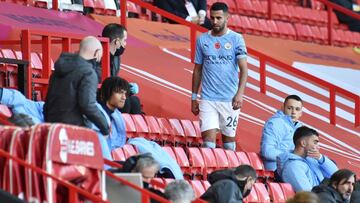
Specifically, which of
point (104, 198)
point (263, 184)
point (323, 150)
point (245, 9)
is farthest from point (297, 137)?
point (245, 9)

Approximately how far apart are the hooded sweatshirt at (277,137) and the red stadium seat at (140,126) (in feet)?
4.03

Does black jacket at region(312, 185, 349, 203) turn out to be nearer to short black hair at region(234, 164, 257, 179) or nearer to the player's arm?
short black hair at region(234, 164, 257, 179)

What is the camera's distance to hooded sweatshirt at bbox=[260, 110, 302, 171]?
16141 millimetres

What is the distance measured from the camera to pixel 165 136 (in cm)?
1628

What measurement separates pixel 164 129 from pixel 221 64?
0.88 meters

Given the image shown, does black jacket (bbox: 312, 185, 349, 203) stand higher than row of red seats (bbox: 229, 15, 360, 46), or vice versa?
black jacket (bbox: 312, 185, 349, 203)

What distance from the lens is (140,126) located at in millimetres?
15781

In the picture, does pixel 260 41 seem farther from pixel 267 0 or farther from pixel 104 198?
pixel 104 198

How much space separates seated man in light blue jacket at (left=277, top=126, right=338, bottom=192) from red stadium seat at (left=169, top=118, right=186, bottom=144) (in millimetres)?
1333

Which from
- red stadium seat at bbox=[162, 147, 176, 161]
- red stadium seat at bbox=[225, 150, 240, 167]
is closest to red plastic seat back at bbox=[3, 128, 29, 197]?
red stadium seat at bbox=[162, 147, 176, 161]

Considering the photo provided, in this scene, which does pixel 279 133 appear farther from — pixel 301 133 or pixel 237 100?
pixel 301 133

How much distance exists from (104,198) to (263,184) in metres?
4.63

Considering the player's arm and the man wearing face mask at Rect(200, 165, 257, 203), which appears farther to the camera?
the player's arm

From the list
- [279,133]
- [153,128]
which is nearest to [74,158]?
[153,128]
